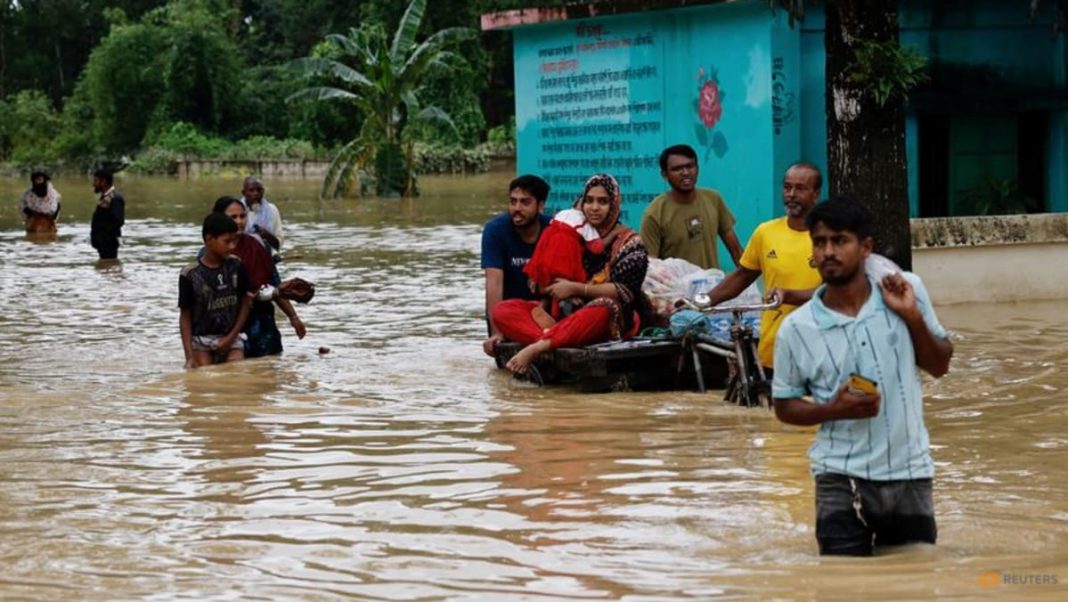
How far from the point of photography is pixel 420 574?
20.6 ft

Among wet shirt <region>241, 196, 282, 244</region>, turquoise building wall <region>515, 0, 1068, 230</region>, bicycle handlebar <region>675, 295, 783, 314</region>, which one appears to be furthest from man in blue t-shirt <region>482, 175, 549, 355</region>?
turquoise building wall <region>515, 0, 1068, 230</region>

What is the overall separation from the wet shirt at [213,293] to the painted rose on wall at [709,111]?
18.6 feet

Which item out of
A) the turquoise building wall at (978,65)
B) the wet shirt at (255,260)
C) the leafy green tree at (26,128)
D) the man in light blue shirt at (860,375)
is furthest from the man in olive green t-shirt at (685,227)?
the leafy green tree at (26,128)

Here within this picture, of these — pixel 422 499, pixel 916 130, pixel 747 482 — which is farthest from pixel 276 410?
pixel 916 130

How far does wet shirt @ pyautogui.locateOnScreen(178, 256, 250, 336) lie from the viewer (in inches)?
451

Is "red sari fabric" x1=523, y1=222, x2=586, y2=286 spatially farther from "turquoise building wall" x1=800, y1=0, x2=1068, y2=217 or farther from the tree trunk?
"turquoise building wall" x1=800, y1=0, x2=1068, y2=217

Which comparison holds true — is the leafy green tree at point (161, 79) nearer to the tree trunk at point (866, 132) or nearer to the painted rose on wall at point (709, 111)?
the painted rose on wall at point (709, 111)

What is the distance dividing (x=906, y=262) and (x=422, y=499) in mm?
5945

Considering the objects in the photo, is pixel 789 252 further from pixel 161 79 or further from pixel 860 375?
pixel 161 79

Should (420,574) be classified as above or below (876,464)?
below

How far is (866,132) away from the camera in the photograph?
11984mm

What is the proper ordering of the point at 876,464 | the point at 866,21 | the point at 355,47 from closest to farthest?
the point at 876,464 → the point at 866,21 → the point at 355,47

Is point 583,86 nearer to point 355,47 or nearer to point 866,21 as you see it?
point 866,21

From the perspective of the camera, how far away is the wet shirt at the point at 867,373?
5441 millimetres
